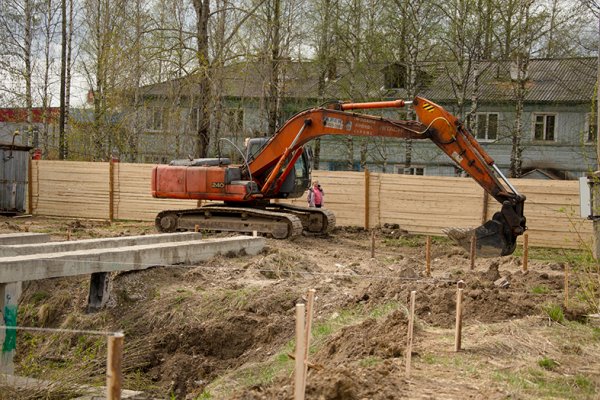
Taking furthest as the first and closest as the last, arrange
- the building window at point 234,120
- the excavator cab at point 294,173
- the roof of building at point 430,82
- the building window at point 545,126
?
the building window at point 545,126 < the building window at point 234,120 < the roof of building at point 430,82 < the excavator cab at point 294,173

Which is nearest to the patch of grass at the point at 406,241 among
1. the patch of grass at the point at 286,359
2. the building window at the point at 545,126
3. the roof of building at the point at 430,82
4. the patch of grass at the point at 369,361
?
the patch of grass at the point at 286,359

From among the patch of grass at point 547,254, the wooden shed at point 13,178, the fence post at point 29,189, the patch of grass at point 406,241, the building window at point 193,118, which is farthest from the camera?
the building window at point 193,118

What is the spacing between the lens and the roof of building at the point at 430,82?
3378 centimetres

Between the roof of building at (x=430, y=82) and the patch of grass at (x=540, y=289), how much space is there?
1886 cm

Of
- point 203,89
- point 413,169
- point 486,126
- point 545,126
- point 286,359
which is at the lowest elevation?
point 286,359

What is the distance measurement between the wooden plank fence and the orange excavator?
2.32 meters

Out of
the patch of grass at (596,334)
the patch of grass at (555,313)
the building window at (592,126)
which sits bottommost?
the patch of grass at (596,334)

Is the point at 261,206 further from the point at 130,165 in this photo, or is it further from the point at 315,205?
the point at 130,165

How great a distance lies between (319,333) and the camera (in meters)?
9.73

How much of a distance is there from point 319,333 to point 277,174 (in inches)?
384

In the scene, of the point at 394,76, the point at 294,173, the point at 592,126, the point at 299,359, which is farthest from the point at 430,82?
the point at 299,359

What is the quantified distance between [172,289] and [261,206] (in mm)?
8067

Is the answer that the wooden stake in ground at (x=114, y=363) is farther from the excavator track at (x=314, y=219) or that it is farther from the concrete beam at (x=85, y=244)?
the excavator track at (x=314, y=219)

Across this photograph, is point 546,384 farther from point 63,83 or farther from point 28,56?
point 28,56
